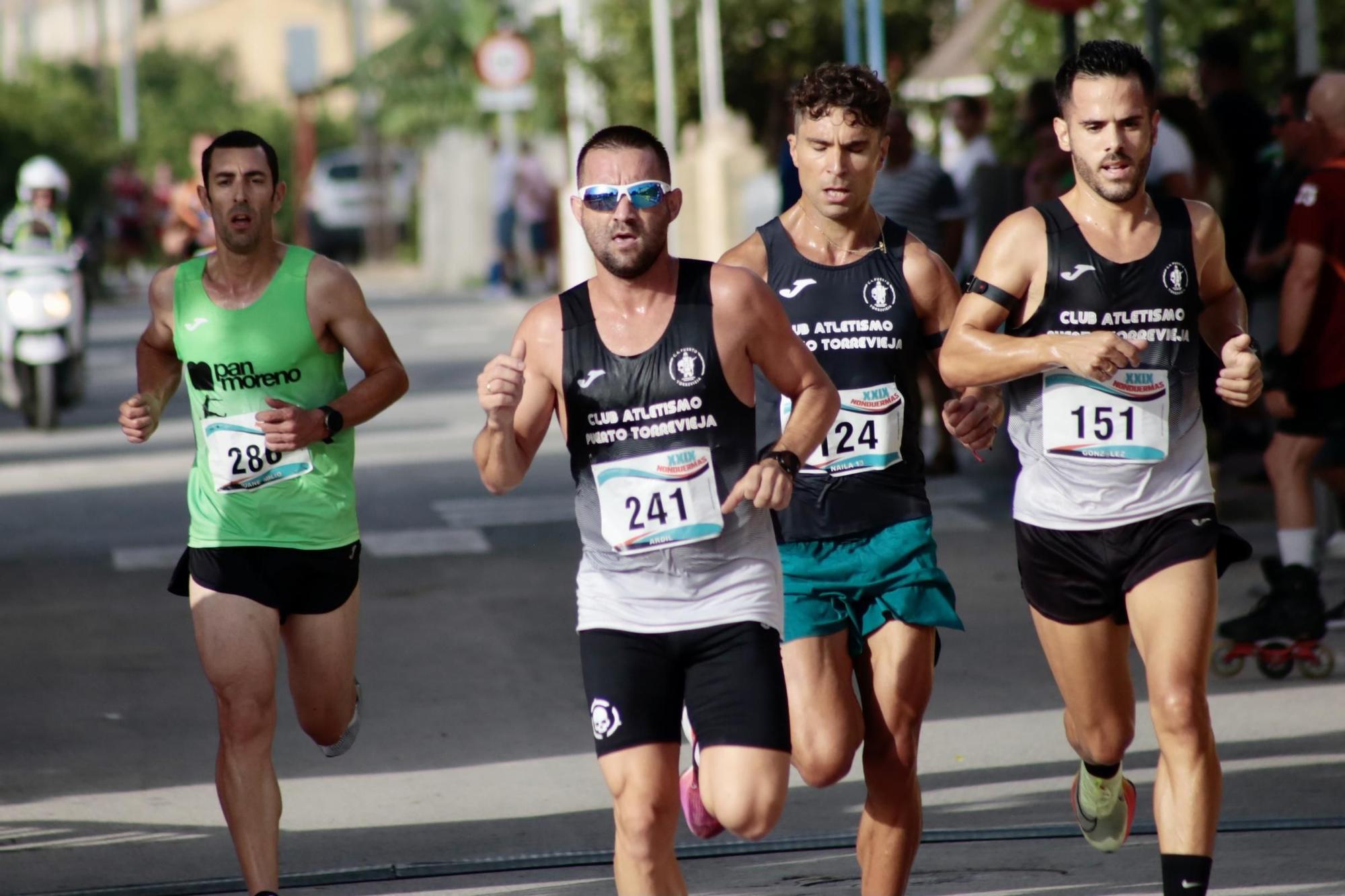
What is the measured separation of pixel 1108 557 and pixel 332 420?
2.05 m

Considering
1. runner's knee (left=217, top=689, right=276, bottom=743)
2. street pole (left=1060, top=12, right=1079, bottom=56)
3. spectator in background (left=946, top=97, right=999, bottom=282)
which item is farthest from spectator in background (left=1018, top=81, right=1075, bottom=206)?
runner's knee (left=217, top=689, right=276, bottom=743)

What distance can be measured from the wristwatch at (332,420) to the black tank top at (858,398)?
1214mm

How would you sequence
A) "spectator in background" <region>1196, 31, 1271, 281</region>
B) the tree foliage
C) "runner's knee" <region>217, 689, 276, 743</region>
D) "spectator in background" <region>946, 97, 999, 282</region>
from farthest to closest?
the tree foliage → "spectator in background" <region>946, 97, 999, 282</region> → "spectator in background" <region>1196, 31, 1271, 281</region> → "runner's knee" <region>217, 689, 276, 743</region>

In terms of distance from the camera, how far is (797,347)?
17.7 feet

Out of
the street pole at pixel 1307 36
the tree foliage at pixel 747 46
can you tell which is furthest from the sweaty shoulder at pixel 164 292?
the tree foliage at pixel 747 46

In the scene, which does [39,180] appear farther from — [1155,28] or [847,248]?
[847,248]

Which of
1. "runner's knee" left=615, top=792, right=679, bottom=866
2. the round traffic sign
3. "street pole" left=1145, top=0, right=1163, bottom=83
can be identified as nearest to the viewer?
"runner's knee" left=615, top=792, right=679, bottom=866

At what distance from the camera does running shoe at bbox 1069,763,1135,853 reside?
6051mm

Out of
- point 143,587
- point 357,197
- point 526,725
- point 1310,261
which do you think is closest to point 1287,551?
point 1310,261

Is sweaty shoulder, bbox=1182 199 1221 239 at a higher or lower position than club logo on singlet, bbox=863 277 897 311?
higher

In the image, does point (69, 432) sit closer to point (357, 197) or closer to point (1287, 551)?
point (1287, 551)

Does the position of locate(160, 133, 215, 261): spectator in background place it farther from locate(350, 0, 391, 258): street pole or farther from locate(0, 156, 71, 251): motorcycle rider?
locate(350, 0, 391, 258): street pole

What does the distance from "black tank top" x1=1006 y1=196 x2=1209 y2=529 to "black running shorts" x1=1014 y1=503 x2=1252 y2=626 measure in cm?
4

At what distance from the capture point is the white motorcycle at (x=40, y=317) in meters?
17.5
